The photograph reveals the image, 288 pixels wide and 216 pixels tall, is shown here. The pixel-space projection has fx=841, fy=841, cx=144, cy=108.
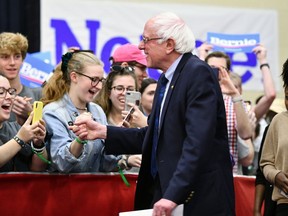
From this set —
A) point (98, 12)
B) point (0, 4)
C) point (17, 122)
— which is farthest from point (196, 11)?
point (17, 122)

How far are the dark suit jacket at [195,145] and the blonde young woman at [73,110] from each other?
28.4 inches

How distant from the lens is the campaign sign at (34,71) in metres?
6.67

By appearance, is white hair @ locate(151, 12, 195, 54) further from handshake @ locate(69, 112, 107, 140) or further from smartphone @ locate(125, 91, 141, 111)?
smartphone @ locate(125, 91, 141, 111)

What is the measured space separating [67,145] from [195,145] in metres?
1.05

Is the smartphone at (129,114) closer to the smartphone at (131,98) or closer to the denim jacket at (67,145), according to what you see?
the smartphone at (131,98)

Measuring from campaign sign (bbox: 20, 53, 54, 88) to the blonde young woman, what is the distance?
60.0 inches

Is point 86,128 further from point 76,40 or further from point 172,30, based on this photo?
point 76,40

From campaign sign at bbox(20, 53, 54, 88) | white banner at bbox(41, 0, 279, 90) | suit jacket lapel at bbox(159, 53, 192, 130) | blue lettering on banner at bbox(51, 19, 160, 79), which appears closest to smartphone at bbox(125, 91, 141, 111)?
suit jacket lapel at bbox(159, 53, 192, 130)

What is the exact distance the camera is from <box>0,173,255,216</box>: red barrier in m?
4.80

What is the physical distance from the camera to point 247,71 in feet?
31.1

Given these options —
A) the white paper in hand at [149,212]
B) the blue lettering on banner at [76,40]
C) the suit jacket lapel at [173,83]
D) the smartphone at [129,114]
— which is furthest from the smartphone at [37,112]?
the blue lettering on banner at [76,40]

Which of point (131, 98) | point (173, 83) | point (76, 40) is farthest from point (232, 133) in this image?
point (76, 40)

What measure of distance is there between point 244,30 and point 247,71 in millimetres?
483

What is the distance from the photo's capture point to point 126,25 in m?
9.13
